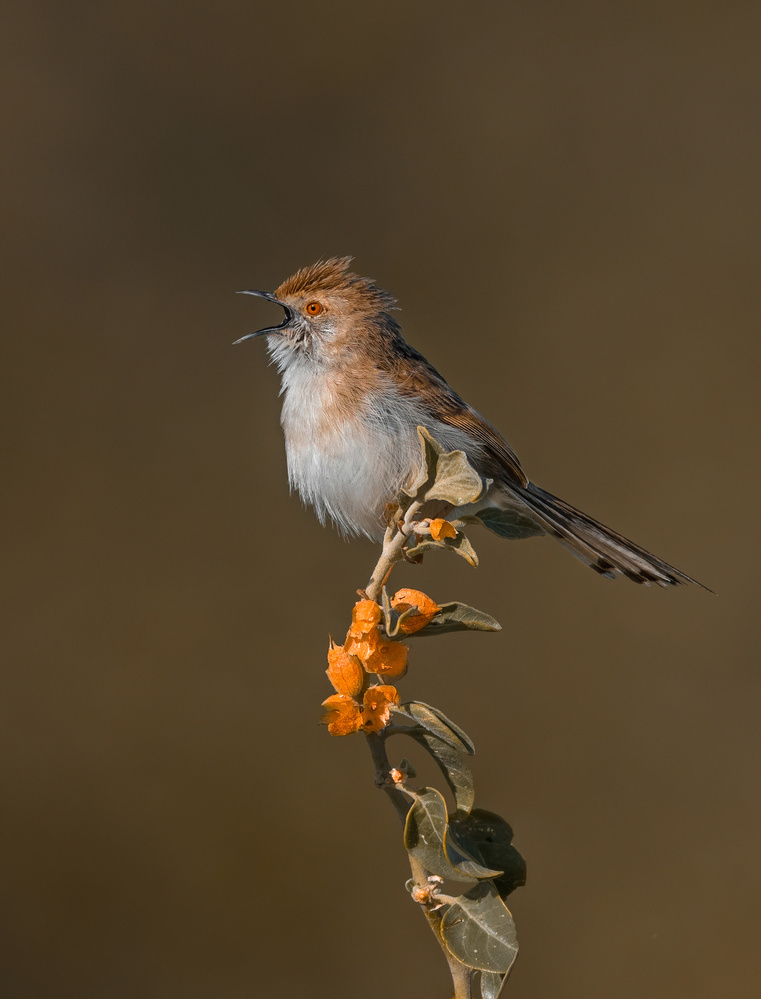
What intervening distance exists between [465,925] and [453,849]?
3.4 inches

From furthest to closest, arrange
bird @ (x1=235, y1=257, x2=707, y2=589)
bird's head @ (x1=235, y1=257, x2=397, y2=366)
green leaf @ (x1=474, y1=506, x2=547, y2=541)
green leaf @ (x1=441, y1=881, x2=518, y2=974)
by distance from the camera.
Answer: bird's head @ (x1=235, y1=257, x2=397, y2=366) < bird @ (x1=235, y1=257, x2=707, y2=589) < green leaf @ (x1=474, y1=506, x2=547, y2=541) < green leaf @ (x1=441, y1=881, x2=518, y2=974)

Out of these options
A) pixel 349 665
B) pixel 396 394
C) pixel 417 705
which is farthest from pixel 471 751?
pixel 396 394

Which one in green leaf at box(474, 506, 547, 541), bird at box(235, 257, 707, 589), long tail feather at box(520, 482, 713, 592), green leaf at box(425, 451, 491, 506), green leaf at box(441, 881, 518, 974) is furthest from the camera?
bird at box(235, 257, 707, 589)

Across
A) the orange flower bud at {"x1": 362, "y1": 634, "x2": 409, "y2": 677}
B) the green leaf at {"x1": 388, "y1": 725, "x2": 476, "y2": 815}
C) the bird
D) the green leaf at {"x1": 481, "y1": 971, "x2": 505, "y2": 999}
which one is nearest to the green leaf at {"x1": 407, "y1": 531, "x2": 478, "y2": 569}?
the orange flower bud at {"x1": 362, "y1": 634, "x2": 409, "y2": 677}

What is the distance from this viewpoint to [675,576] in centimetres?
226

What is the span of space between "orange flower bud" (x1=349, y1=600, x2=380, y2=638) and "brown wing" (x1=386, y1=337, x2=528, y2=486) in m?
1.39

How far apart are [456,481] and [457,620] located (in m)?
0.18

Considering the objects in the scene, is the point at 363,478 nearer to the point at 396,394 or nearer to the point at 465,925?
the point at 396,394

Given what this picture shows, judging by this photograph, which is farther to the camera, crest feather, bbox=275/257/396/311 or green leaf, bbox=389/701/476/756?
crest feather, bbox=275/257/396/311

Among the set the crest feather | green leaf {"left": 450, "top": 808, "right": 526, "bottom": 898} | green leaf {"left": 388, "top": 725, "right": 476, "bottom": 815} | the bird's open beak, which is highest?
the crest feather

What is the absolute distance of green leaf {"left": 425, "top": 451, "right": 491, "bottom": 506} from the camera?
1151 mm

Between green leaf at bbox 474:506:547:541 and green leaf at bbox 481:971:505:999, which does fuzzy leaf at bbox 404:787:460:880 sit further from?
green leaf at bbox 474:506:547:541

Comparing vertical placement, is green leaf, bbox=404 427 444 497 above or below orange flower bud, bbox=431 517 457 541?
above

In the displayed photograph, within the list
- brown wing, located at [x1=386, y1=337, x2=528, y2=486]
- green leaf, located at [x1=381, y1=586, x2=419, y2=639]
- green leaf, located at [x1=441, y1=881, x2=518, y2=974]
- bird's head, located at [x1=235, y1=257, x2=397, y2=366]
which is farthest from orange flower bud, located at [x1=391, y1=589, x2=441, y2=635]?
bird's head, located at [x1=235, y1=257, x2=397, y2=366]
